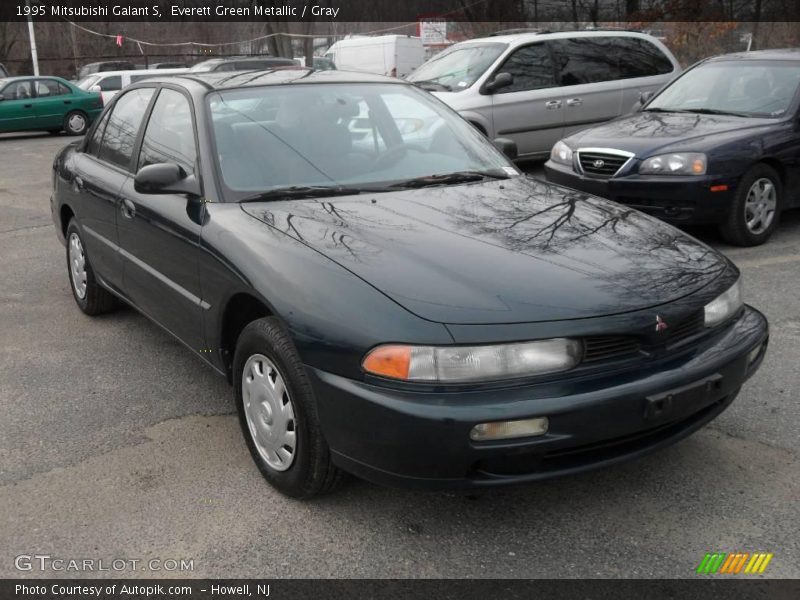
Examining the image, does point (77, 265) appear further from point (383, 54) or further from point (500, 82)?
point (383, 54)

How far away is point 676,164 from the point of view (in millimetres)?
6191

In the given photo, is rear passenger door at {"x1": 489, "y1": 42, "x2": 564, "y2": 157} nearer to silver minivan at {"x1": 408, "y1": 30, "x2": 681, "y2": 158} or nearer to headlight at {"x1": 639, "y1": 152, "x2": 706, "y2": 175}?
silver minivan at {"x1": 408, "y1": 30, "x2": 681, "y2": 158}

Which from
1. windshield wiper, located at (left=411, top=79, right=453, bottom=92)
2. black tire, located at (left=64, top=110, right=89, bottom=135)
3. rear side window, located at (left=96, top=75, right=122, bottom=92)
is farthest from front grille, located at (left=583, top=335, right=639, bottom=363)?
rear side window, located at (left=96, top=75, right=122, bottom=92)

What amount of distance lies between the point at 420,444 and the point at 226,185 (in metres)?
1.58

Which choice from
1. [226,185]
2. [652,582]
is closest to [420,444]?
[652,582]

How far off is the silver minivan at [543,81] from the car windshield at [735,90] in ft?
7.26

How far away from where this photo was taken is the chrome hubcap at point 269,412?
294cm

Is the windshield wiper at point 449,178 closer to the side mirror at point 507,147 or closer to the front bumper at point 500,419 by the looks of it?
the side mirror at point 507,147

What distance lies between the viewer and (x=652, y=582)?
254 centimetres

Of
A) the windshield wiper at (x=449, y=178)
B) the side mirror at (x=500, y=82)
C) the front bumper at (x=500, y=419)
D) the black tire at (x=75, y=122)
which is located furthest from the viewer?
the black tire at (x=75, y=122)

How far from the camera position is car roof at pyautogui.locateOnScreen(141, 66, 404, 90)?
3.99 metres

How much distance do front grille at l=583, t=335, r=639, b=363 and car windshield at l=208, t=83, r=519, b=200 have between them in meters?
1.37

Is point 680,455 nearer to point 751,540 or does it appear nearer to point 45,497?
point 751,540

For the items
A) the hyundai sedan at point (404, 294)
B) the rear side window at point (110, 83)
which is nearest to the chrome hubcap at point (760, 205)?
the hyundai sedan at point (404, 294)
